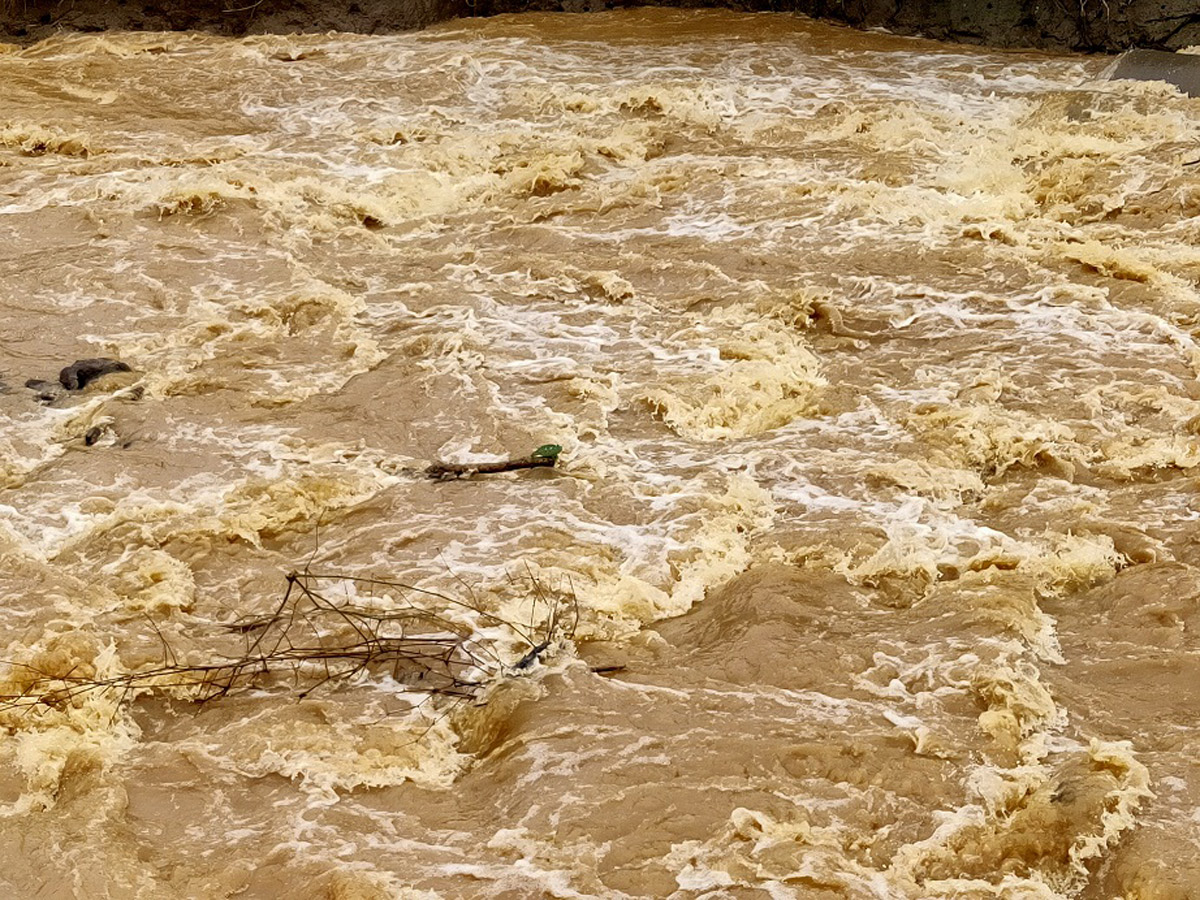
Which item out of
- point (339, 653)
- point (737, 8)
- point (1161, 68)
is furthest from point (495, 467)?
point (737, 8)

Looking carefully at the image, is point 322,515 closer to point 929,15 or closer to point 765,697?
point 765,697

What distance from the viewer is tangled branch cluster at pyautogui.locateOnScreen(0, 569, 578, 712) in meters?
4.30

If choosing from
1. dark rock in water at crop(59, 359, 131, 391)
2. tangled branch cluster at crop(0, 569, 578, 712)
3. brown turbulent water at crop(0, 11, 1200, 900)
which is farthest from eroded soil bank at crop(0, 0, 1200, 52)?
tangled branch cluster at crop(0, 569, 578, 712)

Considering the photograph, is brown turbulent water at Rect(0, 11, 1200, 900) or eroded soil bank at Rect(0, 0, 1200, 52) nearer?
brown turbulent water at Rect(0, 11, 1200, 900)

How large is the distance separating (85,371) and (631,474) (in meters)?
2.96

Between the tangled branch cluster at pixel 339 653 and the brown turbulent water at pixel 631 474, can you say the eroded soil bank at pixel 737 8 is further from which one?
the tangled branch cluster at pixel 339 653

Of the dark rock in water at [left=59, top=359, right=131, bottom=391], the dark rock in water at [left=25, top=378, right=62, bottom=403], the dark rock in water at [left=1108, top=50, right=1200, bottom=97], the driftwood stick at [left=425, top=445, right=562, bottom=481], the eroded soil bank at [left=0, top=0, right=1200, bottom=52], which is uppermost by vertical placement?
the eroded soil bank at [left=0, top=0, right=1200, bottom=52]

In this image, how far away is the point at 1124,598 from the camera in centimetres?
458

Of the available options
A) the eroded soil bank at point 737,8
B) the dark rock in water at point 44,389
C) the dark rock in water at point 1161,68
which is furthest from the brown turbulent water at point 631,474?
the eroded soil bank at point 737,8

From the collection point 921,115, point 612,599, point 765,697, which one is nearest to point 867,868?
point 765,697

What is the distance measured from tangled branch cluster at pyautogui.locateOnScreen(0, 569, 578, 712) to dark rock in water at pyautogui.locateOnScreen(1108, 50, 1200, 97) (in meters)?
7.82

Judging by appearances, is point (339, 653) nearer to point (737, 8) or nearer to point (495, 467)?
point (495, 467)

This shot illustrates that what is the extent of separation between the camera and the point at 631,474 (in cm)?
562

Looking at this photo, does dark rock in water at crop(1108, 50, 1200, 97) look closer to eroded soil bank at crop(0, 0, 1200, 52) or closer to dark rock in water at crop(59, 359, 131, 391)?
eroded soil bank at crop(0, 0, 1200, 52)
